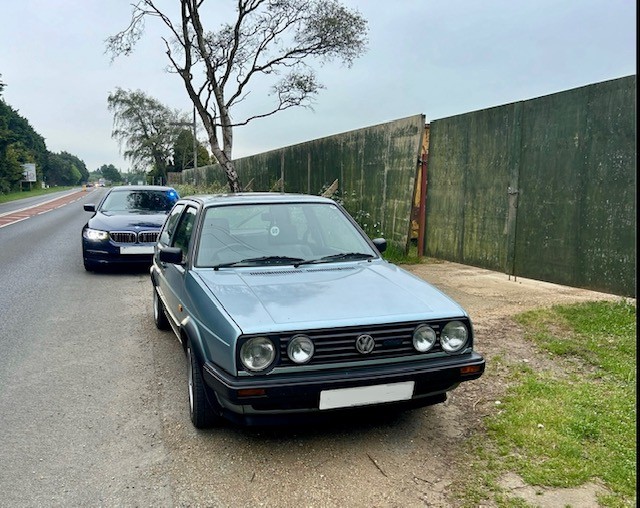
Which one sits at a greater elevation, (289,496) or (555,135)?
(555,135)

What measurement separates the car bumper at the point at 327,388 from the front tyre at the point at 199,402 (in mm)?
261

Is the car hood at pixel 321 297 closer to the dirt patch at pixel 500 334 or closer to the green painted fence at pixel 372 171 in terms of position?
the dirt patch at pixel 500 334

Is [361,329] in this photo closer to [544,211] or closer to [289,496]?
[289,496]

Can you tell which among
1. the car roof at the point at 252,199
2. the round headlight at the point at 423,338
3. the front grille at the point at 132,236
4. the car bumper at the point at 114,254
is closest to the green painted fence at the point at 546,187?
the car roof at the point at 252,199

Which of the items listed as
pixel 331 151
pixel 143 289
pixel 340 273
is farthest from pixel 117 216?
pixel 340 273

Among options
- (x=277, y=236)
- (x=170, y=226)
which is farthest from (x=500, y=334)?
(x=170, y=226)

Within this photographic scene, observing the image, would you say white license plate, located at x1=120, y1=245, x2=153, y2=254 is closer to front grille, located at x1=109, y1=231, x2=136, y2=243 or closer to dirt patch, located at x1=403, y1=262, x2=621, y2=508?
front grille, located at x1=109, y1=231, x2=136, y2=243

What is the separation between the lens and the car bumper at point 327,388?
291cm

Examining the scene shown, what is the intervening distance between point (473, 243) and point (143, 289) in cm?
503

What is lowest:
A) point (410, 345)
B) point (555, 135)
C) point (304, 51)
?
point (410, 345)

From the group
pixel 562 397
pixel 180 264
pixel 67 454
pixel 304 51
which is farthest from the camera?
pixel 304 51

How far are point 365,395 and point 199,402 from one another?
1.12 meters

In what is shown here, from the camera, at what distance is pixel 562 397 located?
3848 millimetres

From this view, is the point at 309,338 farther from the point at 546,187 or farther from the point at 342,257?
the point at 546,187
